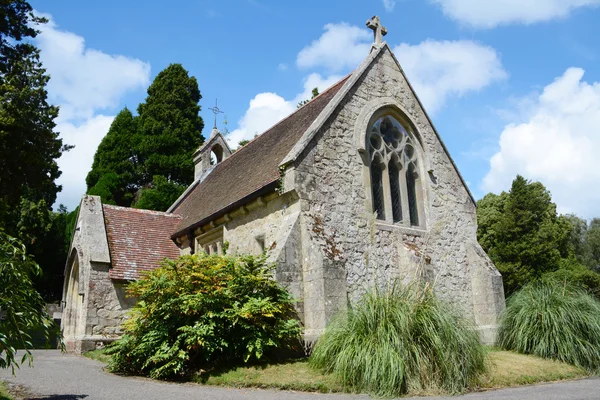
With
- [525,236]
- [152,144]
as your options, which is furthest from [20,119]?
[525,236]

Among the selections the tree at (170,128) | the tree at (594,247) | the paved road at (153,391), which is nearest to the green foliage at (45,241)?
the tree at (170,128)

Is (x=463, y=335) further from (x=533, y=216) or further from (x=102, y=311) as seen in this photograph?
(x=533, y=216)

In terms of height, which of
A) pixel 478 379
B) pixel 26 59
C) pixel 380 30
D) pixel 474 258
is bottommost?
pixel 478 379

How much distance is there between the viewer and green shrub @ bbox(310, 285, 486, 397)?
7.96 m

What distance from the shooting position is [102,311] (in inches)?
581

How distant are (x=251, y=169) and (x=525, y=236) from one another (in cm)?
2185

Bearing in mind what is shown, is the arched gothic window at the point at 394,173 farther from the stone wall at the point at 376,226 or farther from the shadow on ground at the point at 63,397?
the shadow on ground at the point at 63,397

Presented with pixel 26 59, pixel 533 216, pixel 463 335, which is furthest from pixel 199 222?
pixel 533 216

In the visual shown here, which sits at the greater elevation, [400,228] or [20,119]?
[20,119]

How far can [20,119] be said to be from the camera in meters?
17.8

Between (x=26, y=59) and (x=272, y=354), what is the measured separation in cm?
1895

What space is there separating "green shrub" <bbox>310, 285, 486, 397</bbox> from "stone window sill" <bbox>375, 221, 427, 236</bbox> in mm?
4633

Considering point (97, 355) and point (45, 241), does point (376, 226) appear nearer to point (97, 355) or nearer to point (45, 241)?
point (97, 355)

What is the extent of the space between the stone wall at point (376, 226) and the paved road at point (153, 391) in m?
2.75
